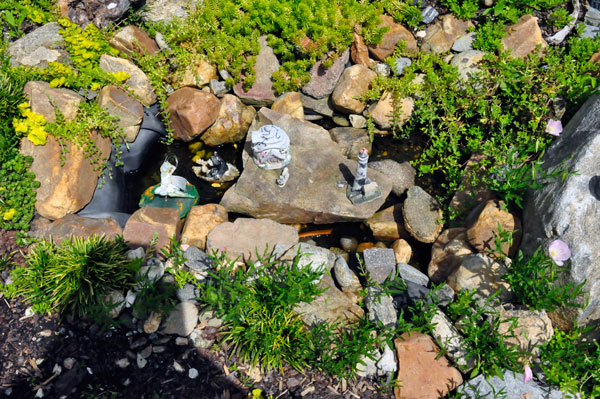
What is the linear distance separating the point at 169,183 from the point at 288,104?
2.33 m

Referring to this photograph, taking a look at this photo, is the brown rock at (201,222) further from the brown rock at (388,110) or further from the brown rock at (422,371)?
the brown rock at (388,110)

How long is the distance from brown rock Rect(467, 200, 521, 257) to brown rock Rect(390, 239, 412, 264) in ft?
2.76

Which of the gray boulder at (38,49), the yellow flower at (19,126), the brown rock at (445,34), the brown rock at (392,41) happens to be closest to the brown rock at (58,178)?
the yellow flower at (19,126)

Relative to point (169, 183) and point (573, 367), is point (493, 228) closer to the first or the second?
point (573, 367)

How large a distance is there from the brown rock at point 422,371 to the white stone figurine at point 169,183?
3.38 m

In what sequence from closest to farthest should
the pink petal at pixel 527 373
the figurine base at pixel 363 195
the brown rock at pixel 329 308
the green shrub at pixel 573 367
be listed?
the pink petal at pixel 527 373 → the green shrub at pixel 573 367 → the brown rock at pixel 329 308 → the figurine base at pixel 363 195

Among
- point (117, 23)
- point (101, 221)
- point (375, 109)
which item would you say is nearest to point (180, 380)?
point (101, 221)

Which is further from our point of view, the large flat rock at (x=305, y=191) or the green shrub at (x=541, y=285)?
the large flat rock at (x=305, y=191)

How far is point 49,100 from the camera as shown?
19.0ft

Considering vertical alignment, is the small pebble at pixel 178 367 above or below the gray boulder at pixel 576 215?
below

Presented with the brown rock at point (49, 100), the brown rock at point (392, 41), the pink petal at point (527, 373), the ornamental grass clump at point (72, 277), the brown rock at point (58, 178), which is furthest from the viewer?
the brown rock at point (392, 41)

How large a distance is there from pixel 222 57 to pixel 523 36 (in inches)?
193

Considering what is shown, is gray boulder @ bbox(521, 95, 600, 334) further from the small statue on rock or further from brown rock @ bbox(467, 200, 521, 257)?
the small statue on rock

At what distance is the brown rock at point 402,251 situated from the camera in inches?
214
